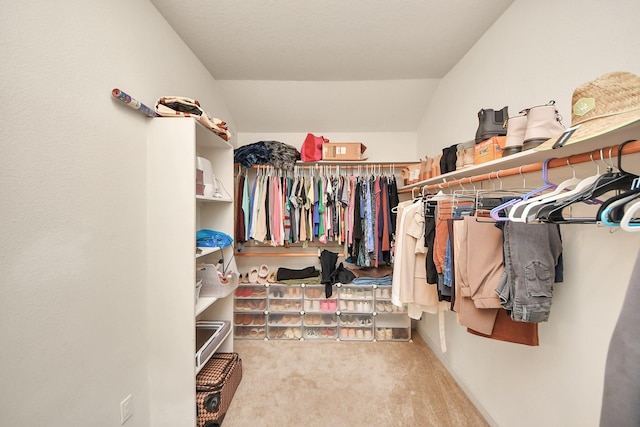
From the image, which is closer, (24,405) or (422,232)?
(24,405)

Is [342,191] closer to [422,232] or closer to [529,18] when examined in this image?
[422,232]

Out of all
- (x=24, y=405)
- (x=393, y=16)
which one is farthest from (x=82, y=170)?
(x=393, y=16)

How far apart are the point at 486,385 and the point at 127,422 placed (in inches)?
84.2

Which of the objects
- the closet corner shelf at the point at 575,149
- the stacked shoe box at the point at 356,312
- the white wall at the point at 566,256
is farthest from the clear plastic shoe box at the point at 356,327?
the closet corner shelf at the point at 575,149

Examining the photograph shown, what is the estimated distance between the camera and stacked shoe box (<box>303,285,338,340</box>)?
2.41 m

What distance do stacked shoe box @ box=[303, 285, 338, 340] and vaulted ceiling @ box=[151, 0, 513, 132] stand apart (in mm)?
1911

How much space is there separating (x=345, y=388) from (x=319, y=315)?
76 centimetres

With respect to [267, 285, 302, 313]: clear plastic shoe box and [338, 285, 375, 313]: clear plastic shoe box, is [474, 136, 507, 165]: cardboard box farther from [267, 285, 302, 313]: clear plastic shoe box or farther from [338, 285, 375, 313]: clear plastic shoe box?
[267, 285, 302, 313]: clear plastic shoe box

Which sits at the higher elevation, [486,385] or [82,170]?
[82,170]

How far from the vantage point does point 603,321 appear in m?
0.94

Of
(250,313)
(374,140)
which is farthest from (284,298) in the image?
(374,140)

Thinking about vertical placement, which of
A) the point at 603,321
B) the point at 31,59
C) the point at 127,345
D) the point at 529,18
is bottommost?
the point at 127,345

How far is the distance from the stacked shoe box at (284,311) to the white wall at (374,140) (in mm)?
1664

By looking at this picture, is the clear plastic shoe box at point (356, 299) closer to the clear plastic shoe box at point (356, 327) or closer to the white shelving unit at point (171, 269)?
the clear plastic shoe box at point (356, 327)
